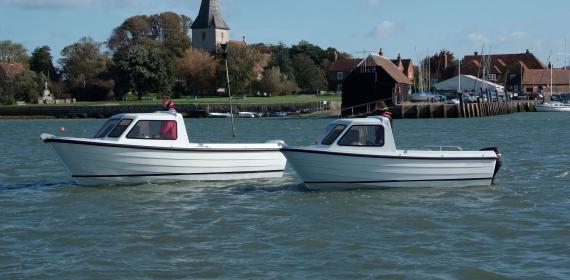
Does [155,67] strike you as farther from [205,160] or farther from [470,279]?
[470,279]

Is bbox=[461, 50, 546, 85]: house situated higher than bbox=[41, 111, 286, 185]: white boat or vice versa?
bbox=[461, 50, 546, 85]: house

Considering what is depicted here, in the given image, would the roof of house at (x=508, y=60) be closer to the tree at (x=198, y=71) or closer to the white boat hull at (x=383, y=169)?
the tree at (x=198, y=71)

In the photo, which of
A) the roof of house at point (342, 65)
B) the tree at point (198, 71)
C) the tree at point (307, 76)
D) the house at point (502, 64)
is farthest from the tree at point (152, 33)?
the house at point (502, 64)

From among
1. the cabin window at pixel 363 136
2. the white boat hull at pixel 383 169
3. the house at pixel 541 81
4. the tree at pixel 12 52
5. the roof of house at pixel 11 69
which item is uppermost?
the tree at pixel 12 52

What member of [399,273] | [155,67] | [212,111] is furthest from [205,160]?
[155,67]

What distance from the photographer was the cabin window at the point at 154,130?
22.8 metres

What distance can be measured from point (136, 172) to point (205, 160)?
1854mm

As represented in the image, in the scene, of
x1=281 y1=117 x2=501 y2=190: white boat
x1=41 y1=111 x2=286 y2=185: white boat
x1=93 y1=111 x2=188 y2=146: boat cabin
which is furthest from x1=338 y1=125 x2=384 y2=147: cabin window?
Answer: x1=93 y1=111 x2=188 y2=146: boat cabin

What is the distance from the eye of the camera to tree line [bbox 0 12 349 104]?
382 ft

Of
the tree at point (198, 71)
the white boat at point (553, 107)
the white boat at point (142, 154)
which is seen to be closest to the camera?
the white boat at point (142, 154)

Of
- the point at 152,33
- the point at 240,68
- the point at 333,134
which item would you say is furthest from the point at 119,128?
the point at 152,33

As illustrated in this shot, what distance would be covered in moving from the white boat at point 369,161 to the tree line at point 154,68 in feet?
293

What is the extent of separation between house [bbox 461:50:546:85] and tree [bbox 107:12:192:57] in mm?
46749

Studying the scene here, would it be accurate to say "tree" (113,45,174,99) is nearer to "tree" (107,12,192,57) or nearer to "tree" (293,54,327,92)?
"tree" (107,12,192,57)
